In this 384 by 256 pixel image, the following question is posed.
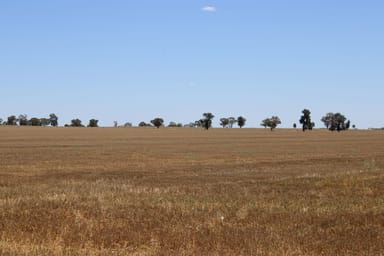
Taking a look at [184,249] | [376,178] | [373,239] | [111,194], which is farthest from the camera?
[376,178]

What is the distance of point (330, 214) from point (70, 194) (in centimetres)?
783

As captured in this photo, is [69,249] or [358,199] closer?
[69,249]

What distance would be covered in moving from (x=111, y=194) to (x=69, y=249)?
7.29 metres

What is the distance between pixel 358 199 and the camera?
16250mm

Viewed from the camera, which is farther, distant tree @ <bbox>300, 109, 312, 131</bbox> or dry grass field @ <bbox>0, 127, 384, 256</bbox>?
distant tree @ <bbox>300, 109, 312, 131</bbox>

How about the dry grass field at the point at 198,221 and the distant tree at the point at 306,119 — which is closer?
the dry grass field at the point at 198,221

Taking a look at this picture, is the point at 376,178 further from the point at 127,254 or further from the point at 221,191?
the point at 127,254

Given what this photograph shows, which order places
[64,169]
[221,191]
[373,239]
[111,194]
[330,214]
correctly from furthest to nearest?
1. [64,169]
2. [221,191]
3. [111,194]
4. [330,214]
5. [373,239]

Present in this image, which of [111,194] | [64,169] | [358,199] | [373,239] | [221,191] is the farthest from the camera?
[64,169]

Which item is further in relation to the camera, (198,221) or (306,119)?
(306,119)

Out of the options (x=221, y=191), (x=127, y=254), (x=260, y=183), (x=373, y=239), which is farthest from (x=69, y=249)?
(x=260, y=183)

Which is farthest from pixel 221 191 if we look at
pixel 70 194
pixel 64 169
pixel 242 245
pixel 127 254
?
pixel 64 169

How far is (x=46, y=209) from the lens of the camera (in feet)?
45.3

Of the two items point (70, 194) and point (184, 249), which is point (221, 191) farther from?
point (184, 249)
